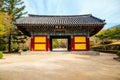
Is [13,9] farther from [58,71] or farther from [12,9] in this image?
[58,71]

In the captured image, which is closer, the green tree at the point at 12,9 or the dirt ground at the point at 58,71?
the dirt ground at the point at 58,71

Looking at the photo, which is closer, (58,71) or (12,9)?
(58,71)

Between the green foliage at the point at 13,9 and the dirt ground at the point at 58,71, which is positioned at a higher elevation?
the green foliage at the point at 13,9

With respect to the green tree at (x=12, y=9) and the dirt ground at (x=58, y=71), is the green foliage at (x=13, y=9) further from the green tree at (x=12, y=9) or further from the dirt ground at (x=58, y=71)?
the dirt ground at (x=58, y=71)

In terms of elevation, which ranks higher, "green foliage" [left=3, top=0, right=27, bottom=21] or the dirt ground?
"green foliage" [left=3, top=0, right=27, bottom=21]

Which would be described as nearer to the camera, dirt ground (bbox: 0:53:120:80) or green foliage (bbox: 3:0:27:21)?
dirt ground (bbox: 0:53:120:80)

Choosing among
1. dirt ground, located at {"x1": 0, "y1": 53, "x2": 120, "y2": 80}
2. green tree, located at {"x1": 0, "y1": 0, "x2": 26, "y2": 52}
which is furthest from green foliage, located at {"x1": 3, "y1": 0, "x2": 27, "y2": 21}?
dirt ground, located at {"x1": 0, "y1": 53, "x2": 120, "y2": 80}

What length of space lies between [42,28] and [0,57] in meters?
9.66

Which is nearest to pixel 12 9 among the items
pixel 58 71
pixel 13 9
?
pixel 13 9

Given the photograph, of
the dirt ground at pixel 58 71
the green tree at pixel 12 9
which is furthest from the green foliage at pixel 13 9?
the dirt ground at pixel 58 71

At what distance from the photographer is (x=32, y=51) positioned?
25.5 m

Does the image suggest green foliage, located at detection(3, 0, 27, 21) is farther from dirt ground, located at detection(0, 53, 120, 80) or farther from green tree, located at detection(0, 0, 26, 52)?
dirt ground, located at detection(0, 53, 120, 80)

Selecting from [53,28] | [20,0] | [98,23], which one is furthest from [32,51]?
[20,0]

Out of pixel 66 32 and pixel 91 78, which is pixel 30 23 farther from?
pixel 91 78
